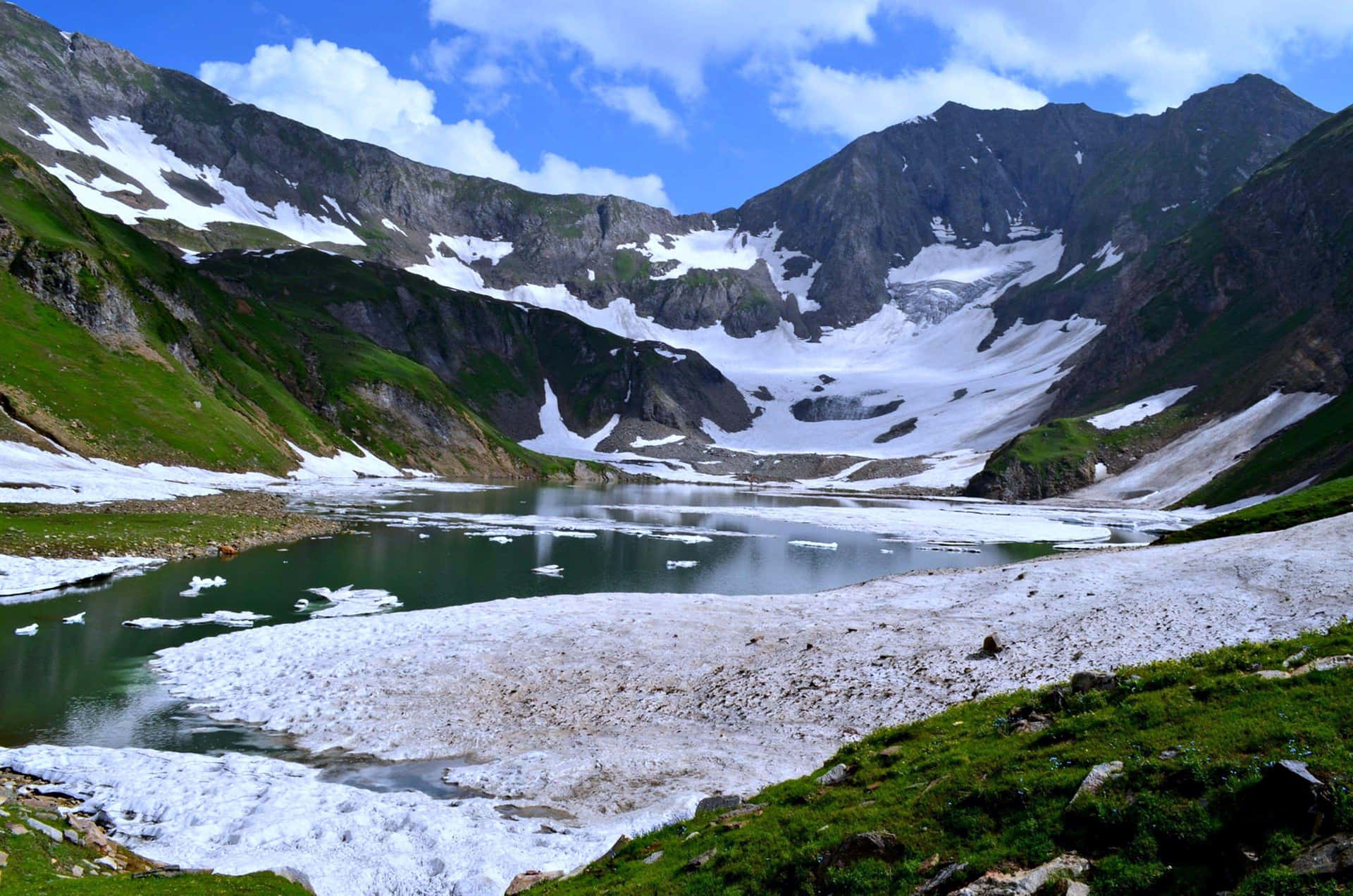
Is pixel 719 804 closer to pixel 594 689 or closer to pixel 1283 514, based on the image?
pixel 594 689

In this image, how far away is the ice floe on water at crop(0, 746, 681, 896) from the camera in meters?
16.1

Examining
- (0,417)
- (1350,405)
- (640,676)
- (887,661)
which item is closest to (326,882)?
(640,676)

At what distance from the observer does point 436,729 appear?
24688 millimetres

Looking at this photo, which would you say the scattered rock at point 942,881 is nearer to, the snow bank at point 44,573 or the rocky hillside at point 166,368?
the snow bank at point 44,573

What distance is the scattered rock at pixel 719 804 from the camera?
53.8ft

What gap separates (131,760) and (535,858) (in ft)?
38.4

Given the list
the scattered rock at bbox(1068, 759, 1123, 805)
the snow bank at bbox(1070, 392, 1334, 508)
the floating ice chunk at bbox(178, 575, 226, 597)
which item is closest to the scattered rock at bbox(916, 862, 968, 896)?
the scattered rock at bbox(1068, 759, 1123, 805)

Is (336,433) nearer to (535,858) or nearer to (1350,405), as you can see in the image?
(535,858)

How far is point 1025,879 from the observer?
378 inches

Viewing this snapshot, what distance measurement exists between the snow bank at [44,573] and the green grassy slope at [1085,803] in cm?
3800

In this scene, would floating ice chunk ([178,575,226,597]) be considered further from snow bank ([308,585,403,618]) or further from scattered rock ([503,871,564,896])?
scattered rock ([503,871,564,896])

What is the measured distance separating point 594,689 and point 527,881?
13114 millimetres

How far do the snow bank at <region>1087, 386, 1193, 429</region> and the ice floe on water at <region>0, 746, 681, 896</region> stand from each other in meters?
187

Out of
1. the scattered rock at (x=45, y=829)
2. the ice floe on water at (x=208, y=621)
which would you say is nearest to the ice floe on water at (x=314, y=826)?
the scattered rock at (x=45, y=829)
